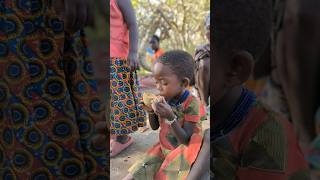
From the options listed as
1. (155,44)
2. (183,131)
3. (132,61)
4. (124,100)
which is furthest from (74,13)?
(155,44)

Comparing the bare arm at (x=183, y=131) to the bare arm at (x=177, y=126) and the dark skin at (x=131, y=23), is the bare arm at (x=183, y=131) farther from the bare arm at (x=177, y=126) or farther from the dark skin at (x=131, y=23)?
the dark skin at (x=131, y=23)

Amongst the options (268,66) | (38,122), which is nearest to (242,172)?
(268,66)

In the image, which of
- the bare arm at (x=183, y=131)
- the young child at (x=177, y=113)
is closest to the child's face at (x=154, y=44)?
the young child at (x=177, y=113)

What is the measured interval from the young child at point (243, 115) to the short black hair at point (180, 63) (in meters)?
0.75

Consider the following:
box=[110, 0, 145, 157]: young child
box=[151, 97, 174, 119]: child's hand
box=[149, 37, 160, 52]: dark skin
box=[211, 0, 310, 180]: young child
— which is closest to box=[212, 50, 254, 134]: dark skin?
box=[211, 0, 310, 180]: young child

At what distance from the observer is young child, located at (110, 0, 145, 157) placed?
A: 188cm

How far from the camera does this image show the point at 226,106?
1022 millimetres

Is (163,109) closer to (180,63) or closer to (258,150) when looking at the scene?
(180,63)

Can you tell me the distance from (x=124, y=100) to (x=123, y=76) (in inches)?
4.9

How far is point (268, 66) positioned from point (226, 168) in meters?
0.26

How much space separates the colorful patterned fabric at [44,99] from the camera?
1.04 meters

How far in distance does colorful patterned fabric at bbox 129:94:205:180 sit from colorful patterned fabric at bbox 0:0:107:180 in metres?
0.70

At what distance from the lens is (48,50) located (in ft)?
3.44

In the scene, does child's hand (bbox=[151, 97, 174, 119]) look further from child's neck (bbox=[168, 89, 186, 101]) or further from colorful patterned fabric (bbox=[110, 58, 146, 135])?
colorful patterned fabric (bbox=[110, 58, 146, 135])
